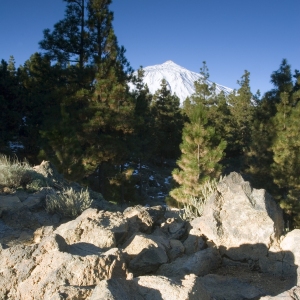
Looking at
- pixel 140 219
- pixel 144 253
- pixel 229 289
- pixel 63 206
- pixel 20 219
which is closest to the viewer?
pixel 229 289

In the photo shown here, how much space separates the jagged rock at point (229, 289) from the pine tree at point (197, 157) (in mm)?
7571

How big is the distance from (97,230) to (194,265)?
1.16m

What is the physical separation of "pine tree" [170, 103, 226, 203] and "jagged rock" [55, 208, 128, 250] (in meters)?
6.92

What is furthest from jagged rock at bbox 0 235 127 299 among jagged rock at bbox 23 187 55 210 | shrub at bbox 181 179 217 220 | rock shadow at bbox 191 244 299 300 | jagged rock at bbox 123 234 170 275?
shrub at bbox 181 179 217 220

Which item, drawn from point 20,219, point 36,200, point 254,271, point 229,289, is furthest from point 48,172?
point 229,289

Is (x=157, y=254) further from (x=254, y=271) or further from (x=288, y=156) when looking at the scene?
(x=288, y=156)

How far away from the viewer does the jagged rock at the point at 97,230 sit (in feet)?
12.8

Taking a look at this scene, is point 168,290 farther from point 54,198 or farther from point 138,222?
point 54,198

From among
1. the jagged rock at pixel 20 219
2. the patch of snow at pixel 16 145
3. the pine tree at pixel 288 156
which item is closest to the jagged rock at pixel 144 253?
the jagged rock at pixel 20 219

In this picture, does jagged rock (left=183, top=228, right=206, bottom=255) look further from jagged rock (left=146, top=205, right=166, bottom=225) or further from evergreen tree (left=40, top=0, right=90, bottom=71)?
evergreen tree (left=40, top=0, right=90, bottom=71)

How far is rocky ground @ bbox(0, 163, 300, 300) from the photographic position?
2.57 meters

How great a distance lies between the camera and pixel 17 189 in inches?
289

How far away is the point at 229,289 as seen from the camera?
3299mm

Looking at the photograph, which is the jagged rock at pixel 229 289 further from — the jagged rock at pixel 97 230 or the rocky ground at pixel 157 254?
the jagged rock at pixel 97 230
